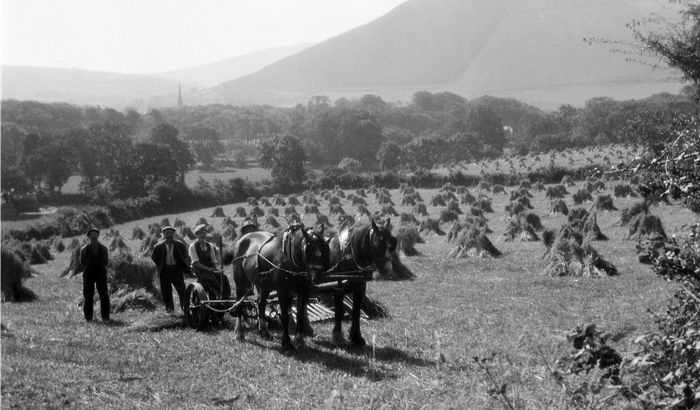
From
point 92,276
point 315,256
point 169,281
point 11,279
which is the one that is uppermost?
point 315,256

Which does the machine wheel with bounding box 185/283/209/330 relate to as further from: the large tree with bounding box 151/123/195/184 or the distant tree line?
the large tree with bounding box 151/123/195/184

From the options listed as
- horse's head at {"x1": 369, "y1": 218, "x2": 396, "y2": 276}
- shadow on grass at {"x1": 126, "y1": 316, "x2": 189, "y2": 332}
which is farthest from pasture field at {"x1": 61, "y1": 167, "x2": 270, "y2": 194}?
horse's head at {"x1": 369, "y1": 218, "x2": 396, "y2": 276}

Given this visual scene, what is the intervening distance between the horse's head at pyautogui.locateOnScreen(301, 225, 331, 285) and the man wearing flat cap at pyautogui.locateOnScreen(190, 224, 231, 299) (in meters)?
3.12

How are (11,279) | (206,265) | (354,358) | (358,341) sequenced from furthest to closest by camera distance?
(11,279)
(206,265)
(358,341)
(354,358)

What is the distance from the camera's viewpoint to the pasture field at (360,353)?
25.2ft

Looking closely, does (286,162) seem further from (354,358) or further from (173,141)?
(354,358)

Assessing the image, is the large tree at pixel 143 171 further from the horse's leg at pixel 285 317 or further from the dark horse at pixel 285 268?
the horse's leg at pixel 285 317

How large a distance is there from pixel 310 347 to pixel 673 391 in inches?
300

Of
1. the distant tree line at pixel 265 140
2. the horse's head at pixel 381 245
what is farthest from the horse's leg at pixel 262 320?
the distant tree line at pixel 265 140

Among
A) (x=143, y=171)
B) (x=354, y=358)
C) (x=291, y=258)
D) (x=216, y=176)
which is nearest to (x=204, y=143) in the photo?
(x=216, y=176)

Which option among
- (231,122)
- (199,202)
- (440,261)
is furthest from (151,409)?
(231,122)

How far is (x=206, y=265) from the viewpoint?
13.0 m

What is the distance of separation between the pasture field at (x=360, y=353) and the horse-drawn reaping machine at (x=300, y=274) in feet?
1.33

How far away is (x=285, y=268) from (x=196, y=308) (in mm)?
2860
